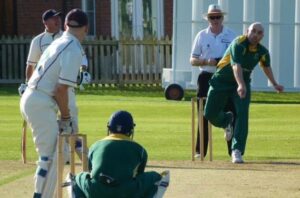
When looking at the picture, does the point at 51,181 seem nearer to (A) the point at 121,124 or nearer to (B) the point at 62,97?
(B) the point at 62,97

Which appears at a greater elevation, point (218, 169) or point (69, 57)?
point (69, 57)

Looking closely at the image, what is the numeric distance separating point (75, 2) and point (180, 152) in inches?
829

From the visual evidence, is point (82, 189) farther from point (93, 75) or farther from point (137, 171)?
point (93, 75)

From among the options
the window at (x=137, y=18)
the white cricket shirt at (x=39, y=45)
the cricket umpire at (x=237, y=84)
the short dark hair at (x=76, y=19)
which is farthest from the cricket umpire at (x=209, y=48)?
the window at (x=137, y=18)

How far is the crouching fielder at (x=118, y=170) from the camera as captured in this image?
899 centimetres

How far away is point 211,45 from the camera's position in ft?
51.2

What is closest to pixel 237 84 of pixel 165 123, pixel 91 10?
pixel 165 123

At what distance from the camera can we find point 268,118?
22031mm

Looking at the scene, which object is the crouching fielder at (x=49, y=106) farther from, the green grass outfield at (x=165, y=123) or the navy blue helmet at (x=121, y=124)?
the green grass outfield at (x=165, y=123)

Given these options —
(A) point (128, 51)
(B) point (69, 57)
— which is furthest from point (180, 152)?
(A) point (128, 51)

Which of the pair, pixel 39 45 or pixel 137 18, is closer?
pixel 39 45

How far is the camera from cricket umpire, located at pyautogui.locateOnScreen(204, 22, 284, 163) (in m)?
14.2

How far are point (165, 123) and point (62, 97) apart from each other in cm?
1017

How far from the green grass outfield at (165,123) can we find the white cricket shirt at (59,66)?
4632mm
